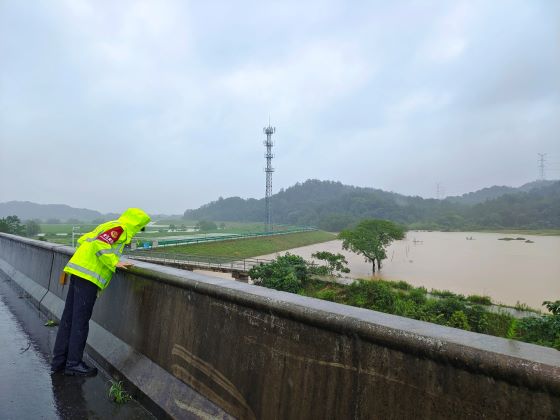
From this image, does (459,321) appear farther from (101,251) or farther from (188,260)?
(188,260)

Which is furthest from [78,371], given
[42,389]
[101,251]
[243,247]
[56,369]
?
[243,247]

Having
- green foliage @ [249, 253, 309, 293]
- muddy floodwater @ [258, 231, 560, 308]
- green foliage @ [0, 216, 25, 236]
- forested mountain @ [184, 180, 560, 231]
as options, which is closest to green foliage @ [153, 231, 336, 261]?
Answer: muddy floodwater @ [258, 231, 560, 308]

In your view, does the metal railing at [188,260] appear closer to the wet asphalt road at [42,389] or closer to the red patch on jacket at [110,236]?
the wet asphalt road at [42,389]

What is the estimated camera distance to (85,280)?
421 cm

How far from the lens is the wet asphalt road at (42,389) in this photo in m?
3.37

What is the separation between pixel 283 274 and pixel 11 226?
46.0 m

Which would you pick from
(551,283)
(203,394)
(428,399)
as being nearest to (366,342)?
(428,399)

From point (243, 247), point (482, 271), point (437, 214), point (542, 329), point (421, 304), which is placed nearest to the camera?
point (542, 329)

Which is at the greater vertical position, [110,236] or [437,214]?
[437,214]

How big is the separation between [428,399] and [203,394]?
1.88 metres

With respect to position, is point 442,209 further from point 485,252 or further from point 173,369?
point 173,369

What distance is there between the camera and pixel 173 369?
11.6 ft

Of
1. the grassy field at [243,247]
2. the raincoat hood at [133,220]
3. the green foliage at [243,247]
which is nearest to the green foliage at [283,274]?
the green foliage at [243,247]

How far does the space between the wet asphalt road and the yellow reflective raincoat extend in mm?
1002
